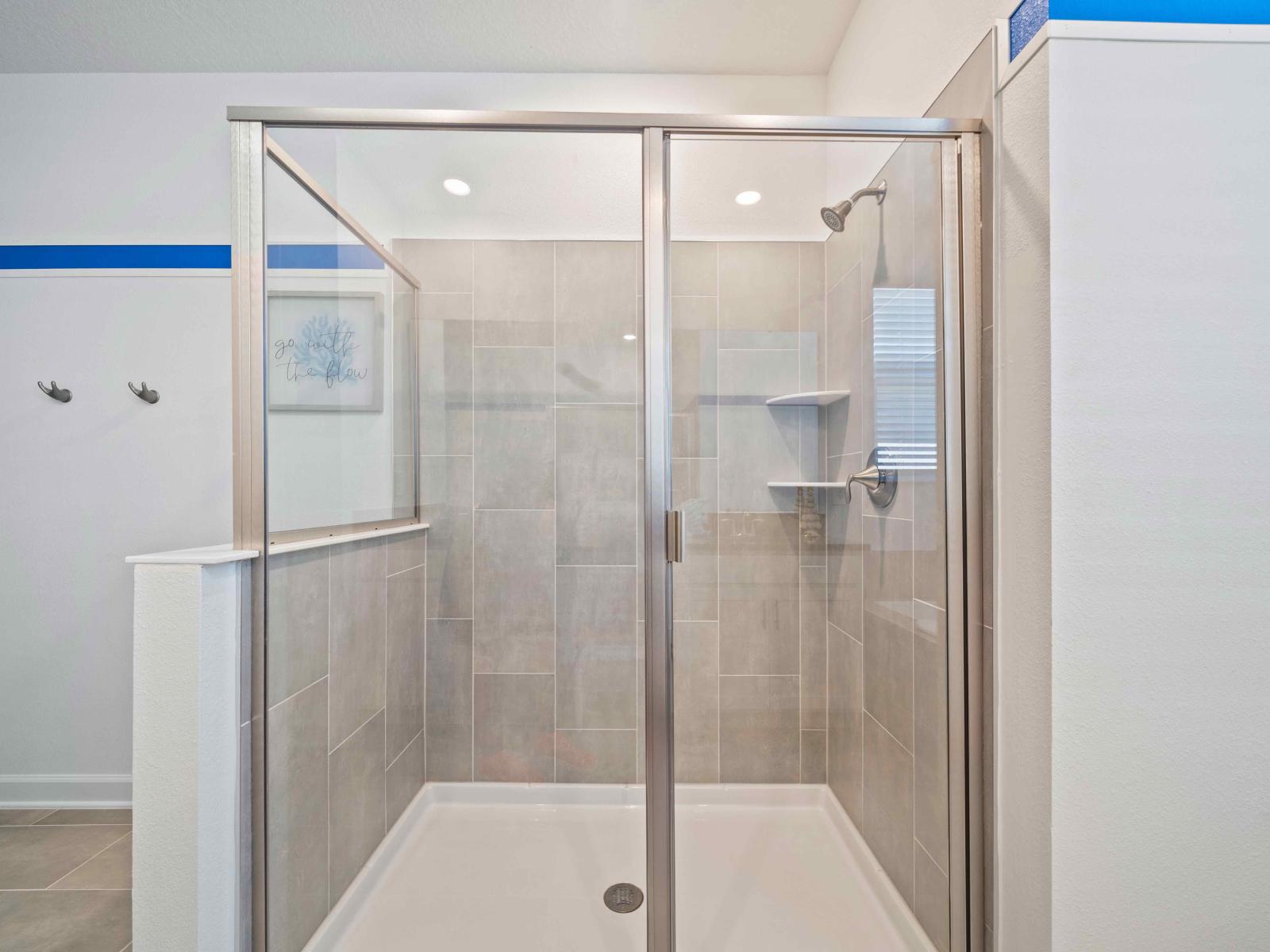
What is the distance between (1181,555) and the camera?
1031 millimetres

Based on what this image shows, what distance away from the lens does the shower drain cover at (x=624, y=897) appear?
51.1 inches

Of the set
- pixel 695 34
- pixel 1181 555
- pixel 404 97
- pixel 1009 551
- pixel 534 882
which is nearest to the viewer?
pixel 1181 555

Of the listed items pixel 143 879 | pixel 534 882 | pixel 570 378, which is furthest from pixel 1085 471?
pixel 143 879

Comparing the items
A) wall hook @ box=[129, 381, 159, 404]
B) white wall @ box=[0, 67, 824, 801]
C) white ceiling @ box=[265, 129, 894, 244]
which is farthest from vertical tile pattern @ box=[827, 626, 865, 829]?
wall hook @ box=[129, 381, 159, 404]

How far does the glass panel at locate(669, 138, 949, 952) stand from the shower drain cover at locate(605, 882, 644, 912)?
0.11 m

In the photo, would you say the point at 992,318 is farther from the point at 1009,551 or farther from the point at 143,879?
the point at 143,879

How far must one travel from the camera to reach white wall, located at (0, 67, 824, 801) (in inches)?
83.1

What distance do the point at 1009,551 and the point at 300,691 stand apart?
147cm

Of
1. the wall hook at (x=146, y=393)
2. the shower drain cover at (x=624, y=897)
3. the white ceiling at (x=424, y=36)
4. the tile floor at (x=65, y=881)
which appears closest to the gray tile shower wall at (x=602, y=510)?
the shower drain cover at (x=624, y=897)

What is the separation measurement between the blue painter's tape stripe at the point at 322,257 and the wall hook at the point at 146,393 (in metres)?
1.26

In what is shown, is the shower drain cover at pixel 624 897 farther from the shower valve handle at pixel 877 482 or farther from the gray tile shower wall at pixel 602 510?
the shower valve handle at pixel 877 482

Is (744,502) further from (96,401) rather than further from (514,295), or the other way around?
(96,401)

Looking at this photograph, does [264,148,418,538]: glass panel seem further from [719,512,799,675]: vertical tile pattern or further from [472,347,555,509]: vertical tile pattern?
[719,512,799,675]: vertical tile pattern

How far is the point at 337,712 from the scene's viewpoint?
1.36 metres
